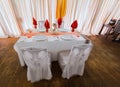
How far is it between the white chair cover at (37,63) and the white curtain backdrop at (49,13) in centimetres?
242

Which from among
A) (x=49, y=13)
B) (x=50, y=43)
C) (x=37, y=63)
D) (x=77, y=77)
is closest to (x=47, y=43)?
(x=50, y=43)

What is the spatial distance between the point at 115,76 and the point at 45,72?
5.06ft

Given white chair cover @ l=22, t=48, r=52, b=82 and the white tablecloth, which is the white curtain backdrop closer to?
the white tablecloth

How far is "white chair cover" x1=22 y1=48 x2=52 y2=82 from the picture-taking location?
1231mm

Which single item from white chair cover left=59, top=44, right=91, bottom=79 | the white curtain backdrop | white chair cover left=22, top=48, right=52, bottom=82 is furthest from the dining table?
the white curtain backdrop

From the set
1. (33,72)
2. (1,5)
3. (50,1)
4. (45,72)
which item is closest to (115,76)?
(45,72)

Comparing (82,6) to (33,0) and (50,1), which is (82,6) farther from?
(33,0)

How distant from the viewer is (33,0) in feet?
10.1

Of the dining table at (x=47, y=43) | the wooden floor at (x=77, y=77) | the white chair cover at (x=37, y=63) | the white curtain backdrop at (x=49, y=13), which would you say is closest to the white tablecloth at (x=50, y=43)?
the dining table at (x=47, y=43)

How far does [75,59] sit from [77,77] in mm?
577

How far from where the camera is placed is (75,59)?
149cm

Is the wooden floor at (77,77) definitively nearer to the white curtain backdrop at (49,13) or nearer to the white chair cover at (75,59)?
the white chair cover at (75,59)

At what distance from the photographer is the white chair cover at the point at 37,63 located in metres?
1.23

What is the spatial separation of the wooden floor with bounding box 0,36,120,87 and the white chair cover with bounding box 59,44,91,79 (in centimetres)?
17
